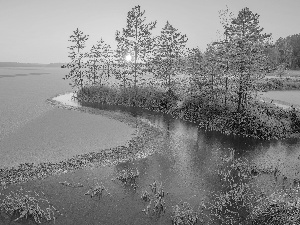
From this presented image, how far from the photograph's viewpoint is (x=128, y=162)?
22359 millimetres

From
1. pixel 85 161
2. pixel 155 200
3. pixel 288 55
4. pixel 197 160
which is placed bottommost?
pixel 155 200

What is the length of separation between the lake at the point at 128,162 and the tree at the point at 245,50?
8.19 m

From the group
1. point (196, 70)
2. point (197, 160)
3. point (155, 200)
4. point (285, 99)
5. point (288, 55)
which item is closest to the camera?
point (155, 200)

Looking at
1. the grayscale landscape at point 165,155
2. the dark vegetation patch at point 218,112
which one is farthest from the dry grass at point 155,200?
the dark vegetation patch at point 218,112

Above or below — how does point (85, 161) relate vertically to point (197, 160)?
above

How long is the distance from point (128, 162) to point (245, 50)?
21.3 meters

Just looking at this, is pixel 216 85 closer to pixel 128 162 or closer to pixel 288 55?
pixel 128 162

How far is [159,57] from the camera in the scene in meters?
53.7

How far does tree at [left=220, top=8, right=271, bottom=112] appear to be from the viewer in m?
33.6

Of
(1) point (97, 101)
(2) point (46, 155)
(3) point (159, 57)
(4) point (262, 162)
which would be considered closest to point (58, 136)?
(2) point (46, 155)

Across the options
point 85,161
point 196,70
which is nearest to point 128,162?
point 85,161

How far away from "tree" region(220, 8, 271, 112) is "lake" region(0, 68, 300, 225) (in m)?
8.19

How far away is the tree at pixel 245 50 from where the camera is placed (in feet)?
110

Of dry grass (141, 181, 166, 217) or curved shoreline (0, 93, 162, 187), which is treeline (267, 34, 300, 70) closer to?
curved shoreline (0, 93, 162, 187)
